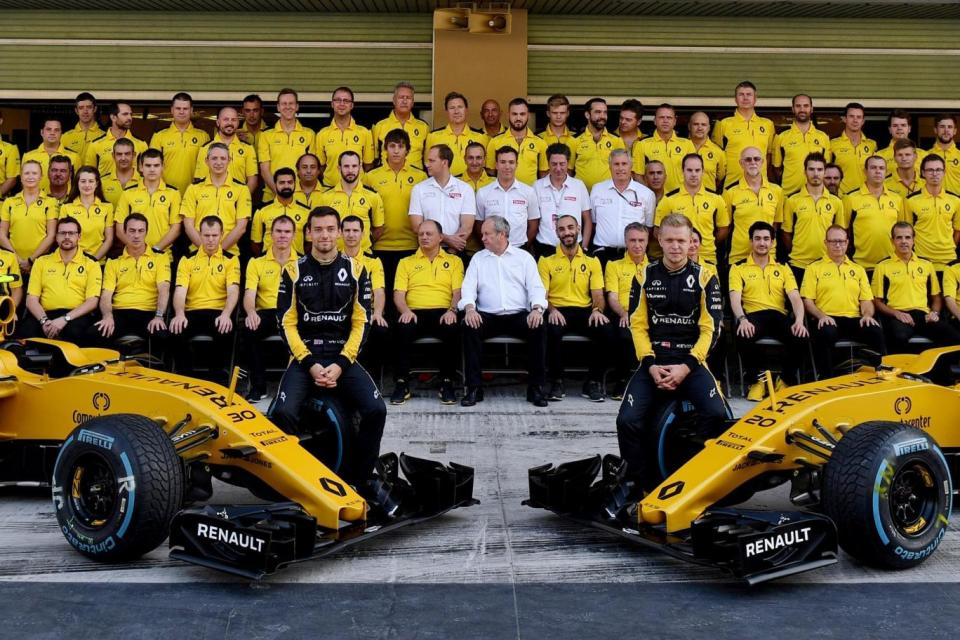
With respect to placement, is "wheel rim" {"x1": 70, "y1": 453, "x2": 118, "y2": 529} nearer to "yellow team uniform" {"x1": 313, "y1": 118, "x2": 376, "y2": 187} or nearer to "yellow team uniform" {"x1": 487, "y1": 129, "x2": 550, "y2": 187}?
"yellow team uniform" {"x1": 313, "y1": 118, "x2": 376, "y2": 187}

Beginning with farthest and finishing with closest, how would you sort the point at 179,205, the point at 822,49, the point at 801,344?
1. the point at 822,49
2. the point at 179,205
3. the point at 801,344

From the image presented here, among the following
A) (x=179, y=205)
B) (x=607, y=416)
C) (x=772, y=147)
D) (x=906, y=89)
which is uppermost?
(x=906, y=89)

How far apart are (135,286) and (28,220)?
5.54 feet

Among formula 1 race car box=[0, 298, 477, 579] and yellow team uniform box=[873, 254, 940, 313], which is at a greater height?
yellow team uniform box=[873, 254, 940, 313]

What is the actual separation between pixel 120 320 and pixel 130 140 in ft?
7.88

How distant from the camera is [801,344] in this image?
958cm

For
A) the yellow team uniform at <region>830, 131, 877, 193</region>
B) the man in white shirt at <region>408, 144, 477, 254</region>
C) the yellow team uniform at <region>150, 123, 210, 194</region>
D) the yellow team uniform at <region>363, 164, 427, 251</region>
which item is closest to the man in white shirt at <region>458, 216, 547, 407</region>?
the man in white shirt at <region>408, 144, 477, 254</region>

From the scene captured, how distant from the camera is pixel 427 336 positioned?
31.4 ft

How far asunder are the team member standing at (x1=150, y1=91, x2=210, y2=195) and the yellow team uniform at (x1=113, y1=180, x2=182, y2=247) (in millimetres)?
811

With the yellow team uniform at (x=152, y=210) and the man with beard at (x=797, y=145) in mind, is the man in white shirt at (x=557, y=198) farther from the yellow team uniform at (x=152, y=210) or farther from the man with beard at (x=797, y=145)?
the yellow team uniform at (x=152, y=210)

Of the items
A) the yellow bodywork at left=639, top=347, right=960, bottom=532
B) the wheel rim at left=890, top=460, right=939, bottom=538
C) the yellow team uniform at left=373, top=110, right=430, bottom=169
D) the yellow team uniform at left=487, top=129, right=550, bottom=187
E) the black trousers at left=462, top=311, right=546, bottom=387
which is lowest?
the wheel rim at left=890, top=460, right=939, bottom=538

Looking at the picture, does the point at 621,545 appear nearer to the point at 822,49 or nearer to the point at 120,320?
the point at 120,320

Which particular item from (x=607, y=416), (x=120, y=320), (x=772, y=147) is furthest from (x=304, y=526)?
(x=772, y=147)

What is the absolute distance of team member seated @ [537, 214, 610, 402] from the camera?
31.5 feet
